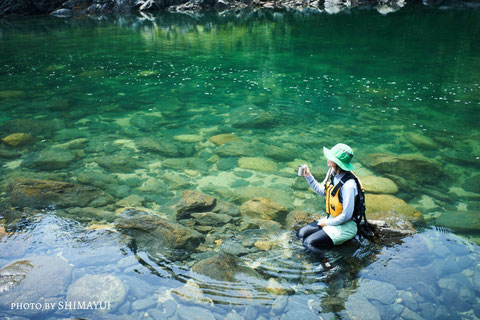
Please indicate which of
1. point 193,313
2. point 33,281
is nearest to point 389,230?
point 193,313

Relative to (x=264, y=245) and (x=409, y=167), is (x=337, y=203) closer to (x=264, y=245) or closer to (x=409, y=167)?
(x=264, y=245)

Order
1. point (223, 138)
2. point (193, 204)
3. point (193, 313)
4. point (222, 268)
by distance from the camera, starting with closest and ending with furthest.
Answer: point (193, 313) → point (222, 268) → point (193, 204) → point (223, 138)

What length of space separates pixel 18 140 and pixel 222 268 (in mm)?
9893

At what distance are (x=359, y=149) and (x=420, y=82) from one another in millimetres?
9390

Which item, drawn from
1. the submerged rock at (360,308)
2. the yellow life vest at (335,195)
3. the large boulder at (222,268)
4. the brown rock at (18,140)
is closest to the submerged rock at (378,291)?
the submerged rock at (360,308)

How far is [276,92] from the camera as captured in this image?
18109 mm

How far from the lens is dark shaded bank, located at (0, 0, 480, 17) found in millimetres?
57625

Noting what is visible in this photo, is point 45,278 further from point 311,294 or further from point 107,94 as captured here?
point 107,94

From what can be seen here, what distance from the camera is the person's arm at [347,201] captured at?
589 cm

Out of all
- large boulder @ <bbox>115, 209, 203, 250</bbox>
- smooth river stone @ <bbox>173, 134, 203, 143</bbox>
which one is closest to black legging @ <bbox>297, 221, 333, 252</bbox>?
large boulder @ <bbox>115, 209, 203, 250</bbox>

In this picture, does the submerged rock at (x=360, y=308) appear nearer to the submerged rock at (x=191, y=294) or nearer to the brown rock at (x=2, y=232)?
the submerged rock at (x=191, y=294)

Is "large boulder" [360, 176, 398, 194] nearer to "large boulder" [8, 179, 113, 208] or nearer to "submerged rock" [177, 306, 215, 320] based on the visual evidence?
"submerged rock" [177, 306, 215, 320]

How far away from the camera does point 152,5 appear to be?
207ft

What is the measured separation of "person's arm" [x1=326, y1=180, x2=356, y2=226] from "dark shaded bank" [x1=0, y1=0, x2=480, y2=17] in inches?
2152
